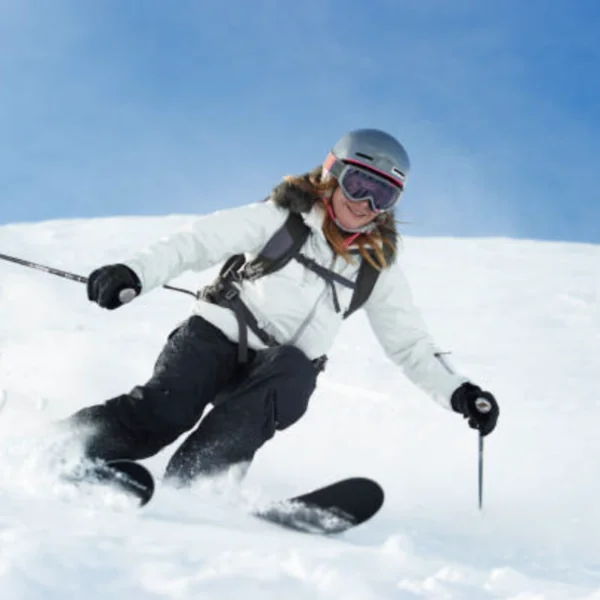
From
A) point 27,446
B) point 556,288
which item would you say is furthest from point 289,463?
point 556,288

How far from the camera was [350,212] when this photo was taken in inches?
145

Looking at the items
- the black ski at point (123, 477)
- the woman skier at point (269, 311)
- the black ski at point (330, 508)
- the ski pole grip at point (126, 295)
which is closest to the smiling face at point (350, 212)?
the woman skier at point (269, 311)

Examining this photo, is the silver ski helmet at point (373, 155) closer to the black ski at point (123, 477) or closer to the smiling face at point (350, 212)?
the smiling face at point (350, 212)

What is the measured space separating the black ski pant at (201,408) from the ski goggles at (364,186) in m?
0.79

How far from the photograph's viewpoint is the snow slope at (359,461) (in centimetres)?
192

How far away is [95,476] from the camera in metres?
2.71

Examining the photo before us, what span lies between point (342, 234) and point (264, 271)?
1.34 feet

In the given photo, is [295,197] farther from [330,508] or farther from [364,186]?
[330,508]

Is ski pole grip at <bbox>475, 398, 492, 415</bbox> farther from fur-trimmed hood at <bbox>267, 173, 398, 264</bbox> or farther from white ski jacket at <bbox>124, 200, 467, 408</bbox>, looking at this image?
fur-trimmed hood at <bbox>267, 173, 398, 264</bbox>

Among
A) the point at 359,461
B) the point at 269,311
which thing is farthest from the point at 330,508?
the point at 359,461

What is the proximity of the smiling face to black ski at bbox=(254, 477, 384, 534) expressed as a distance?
4.05 ft

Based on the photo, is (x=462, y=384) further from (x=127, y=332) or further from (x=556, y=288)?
(x=556, y=288)

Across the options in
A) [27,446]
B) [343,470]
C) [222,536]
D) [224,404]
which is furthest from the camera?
[343,470]

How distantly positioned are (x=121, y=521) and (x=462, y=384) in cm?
197
